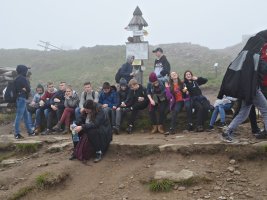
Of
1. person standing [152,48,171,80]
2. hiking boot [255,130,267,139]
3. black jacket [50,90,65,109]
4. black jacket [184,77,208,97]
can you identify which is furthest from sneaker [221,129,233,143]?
black jacket [50,90,65,109]

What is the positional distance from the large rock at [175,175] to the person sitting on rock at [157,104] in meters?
2.86

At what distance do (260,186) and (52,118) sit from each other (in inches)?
274

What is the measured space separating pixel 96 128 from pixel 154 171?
5.63ft

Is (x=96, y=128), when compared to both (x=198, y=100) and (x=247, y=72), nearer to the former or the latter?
(x=198, y=100)

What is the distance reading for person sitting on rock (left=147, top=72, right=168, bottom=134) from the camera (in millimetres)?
9375

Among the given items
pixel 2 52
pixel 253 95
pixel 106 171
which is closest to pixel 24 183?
pixel 106 171

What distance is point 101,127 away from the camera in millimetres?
7715

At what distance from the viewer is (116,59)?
28.4m

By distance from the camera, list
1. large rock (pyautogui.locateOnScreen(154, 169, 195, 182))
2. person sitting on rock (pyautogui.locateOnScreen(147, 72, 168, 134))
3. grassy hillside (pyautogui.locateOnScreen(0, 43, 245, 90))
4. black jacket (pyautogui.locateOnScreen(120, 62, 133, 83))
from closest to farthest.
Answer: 1. large rock (pyautogui.locateOnScreen(154, 169, 195, 182))
2. person sitting on rock (pyautogui.locateOnScreen(147, 72, 168, 134))
3. black jacket (pyautogui.locateOnScreen(120, 62, 133, 83))
4. grassy hillside (pyautogui.locateOnScreen(0, 43, 245, 90))

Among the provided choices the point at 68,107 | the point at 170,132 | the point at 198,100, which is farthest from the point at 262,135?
the point at 68,107

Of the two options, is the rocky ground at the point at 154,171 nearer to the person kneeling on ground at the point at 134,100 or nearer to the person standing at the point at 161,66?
the person kneeling on ground at the point at 134,100

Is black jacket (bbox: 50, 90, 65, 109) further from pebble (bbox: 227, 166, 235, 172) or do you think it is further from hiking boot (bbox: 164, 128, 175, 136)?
pebble (bbox: 227, 166, 235, 172)

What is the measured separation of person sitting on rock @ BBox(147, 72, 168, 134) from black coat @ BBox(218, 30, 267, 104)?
2853 millimetres

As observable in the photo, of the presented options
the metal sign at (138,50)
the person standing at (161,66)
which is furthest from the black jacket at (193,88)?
the metal sign at (138,50)
